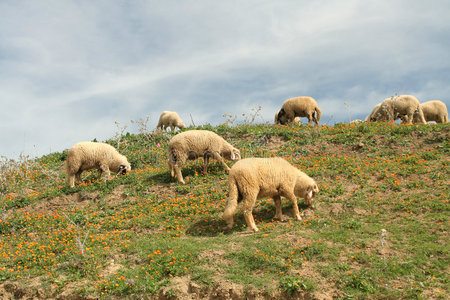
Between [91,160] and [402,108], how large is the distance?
675 inches

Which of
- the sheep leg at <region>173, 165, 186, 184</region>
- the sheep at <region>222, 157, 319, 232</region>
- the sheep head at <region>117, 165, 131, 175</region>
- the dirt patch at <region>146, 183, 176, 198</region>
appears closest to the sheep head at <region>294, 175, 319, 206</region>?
the sheep at <region>222, 157, 319, 232</region>

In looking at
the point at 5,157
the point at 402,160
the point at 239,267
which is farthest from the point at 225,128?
the point at 239,267

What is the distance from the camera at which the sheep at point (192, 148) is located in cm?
1495

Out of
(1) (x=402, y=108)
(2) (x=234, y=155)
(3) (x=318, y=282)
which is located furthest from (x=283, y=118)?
(3) (x=318, y=282)

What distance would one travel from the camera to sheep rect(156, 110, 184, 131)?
31672mm

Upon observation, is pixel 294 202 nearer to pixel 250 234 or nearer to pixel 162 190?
pixel 250 234

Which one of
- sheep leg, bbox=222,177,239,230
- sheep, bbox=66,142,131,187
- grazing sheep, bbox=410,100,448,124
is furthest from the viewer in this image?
Answer: grazing sheep, bbox=410,100,448,124

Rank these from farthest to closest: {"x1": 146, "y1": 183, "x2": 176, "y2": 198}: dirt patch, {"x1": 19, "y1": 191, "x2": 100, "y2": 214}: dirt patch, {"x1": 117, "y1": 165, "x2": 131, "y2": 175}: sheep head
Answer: {"x1": 117, "y1": 165, "x2": 131, "y2": 175}: sheep head
{"x1": 19, "y1": 191, "x2": 100, "y2": 214}: dirt patch
{"x1": 146, "y1": 183, "x2": 176, "y2": 198}: dirt patch

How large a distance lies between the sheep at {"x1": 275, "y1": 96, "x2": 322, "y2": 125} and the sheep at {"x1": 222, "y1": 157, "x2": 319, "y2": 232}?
12.3m

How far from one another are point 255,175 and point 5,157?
1431cm

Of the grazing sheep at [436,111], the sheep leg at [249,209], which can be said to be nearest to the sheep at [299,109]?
the grazing sheep at [436,111]

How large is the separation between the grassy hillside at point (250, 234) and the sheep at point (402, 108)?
12.7 ft

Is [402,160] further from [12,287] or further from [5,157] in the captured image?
[5,157]

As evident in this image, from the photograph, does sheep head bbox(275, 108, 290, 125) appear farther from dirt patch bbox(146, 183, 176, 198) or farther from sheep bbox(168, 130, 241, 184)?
dirt patch bbox(146, 183, 176, 198)
